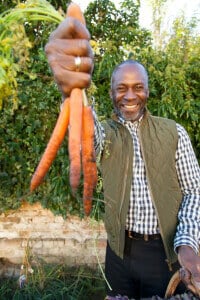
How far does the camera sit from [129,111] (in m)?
2.00

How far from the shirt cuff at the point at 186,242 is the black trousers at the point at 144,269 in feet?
0.66

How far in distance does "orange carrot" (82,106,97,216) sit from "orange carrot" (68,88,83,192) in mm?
61

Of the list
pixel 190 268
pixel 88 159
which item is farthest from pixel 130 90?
pixel 190 268

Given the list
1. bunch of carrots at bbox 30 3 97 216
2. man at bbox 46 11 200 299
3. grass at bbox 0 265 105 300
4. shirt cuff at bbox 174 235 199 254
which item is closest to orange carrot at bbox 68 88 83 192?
bunch of carrots at bbox 30 3 97 216

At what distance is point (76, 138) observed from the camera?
137 centimetres

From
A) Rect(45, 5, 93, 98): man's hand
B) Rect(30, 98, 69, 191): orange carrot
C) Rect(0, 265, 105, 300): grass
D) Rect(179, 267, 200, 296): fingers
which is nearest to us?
Rect(45, 5, 93, 98): man's hand

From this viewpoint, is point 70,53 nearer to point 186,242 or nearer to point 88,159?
point 88,159

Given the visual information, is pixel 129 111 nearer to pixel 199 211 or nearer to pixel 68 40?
pixel 199 211

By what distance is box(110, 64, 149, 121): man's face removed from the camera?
6.44 feet

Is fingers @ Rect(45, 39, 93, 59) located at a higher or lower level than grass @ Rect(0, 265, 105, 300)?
higher

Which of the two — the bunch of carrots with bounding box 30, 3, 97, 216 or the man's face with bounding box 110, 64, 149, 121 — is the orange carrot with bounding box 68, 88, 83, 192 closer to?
the bunch of carrots with bounding box 30, 3, 97, 216

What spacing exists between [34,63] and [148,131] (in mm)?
1931

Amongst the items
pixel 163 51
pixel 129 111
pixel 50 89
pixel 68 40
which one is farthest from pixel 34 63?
pixel 68 40

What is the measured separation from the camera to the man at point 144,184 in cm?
197
